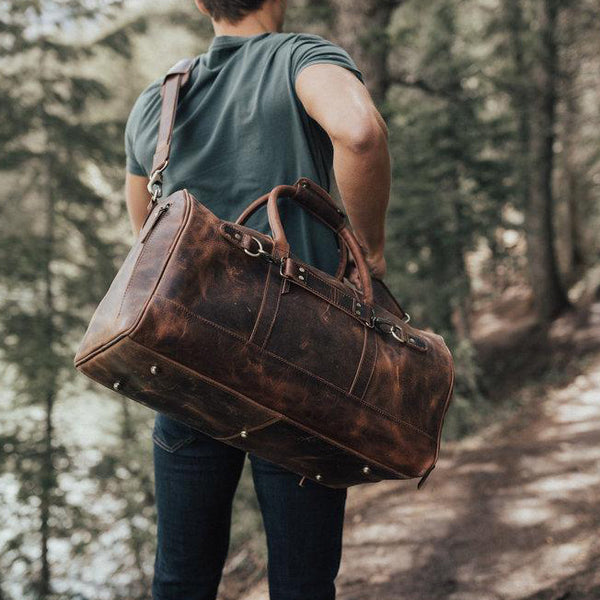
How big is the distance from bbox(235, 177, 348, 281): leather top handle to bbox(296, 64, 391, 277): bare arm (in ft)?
0.18

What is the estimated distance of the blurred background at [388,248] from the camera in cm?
670

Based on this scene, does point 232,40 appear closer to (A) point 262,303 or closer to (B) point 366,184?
(B) point 366,184

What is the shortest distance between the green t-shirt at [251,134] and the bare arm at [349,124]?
7 cm

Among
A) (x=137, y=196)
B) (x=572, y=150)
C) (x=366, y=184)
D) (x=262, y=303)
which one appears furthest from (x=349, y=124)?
(x=572, y=150)

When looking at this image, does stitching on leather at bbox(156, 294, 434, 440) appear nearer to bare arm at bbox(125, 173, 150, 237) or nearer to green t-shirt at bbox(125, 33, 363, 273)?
green t-shirt at bbox(125, 33, 363, 273)

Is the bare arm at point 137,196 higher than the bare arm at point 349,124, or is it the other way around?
the bare arm at point 349,124

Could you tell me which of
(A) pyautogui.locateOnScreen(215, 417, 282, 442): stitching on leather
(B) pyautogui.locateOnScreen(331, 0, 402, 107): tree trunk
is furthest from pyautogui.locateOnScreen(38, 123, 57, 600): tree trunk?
(A) pyautogui.locateOnScreen(215, 417, 282, 442): stitching on leather

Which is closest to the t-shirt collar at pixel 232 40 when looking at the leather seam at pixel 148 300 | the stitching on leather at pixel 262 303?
the leather seam at pixel 148 300

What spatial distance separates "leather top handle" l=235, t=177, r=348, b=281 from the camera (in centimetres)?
155

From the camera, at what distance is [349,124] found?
Answer: 4.80 feet

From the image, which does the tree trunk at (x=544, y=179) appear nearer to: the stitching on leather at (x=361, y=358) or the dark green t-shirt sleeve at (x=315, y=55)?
the dark green t-shirt sleeve at (x=315, y=55)

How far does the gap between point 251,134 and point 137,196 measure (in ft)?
1.77

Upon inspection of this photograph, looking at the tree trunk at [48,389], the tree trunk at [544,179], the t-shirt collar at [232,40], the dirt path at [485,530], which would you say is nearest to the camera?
the t-shirt collar at [232,40]

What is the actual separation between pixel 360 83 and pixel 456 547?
3.44 metres
